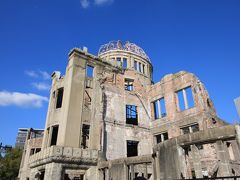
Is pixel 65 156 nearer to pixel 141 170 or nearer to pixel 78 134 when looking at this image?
pixel 78 134

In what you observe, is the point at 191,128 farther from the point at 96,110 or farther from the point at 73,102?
the point at 73,102

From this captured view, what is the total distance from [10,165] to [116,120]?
26.3m

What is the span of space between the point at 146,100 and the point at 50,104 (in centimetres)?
1019

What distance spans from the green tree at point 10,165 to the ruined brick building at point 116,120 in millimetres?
19650

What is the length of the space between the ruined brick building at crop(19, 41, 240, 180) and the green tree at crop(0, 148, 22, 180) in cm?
1965

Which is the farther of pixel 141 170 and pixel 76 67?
pixel 76 67

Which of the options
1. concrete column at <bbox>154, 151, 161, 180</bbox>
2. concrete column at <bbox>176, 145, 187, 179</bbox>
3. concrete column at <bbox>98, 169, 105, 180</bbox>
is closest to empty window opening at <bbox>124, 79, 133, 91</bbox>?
concrete column at <bbox>98, 169, 105, 180</bbox>

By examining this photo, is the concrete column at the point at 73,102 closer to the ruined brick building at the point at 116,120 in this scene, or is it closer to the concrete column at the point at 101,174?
the ruined brick building at the point at 116,120

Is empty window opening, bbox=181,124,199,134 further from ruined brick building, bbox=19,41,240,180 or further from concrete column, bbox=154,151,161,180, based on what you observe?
concrete column, bbox=154,151,161,180

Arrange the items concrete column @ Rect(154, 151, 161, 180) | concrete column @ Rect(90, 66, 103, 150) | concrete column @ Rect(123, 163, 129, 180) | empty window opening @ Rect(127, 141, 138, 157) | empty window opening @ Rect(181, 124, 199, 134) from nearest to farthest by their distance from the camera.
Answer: concrete column @ Rect(154, 151, 161, 180) < concrete column @ Rect(123, 163, 129, 180) < empty window opening @ Rect(181, 124, 199, 134) < concrete column @ Rect(90, 66, 103, 150) < empty window opening @ Rect(127, 141, 138, 157)

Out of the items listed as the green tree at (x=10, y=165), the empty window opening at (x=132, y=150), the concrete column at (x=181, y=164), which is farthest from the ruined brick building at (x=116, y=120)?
the green tree at (x=10, y=165)

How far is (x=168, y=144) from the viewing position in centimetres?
992

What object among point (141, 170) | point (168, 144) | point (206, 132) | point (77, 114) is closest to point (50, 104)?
point (77, 114)

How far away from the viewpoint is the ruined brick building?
15305mm
